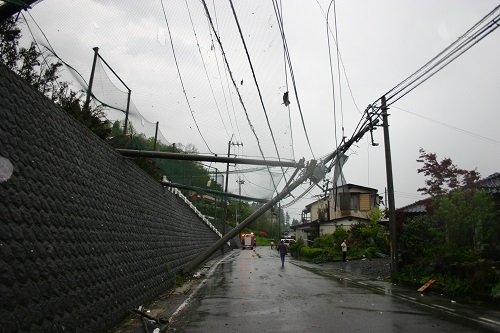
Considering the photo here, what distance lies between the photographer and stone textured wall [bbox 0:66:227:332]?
430cm

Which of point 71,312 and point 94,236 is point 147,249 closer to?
point 94,236

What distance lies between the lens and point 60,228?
5.45 m

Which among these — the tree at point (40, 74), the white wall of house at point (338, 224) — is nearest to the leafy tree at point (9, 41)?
the tree at point (40, 74)

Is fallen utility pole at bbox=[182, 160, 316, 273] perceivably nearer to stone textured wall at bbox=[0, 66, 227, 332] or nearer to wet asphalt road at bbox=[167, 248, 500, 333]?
wet asphalt road at bbox=[167, 248, 500, 333]

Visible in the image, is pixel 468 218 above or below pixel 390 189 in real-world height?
below

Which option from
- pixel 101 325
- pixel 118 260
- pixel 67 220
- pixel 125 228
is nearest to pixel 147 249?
pixel 125 228

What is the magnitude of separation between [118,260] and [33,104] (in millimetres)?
3685

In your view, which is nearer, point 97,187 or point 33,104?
point 33,104

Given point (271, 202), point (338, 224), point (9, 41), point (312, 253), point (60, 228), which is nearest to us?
point (60, 228)

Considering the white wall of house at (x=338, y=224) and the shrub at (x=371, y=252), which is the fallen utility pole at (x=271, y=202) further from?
the white wall of house at (x=338, y=224)

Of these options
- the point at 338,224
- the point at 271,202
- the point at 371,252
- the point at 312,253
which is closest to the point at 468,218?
the point at 271,202

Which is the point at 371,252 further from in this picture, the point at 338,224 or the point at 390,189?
the point at 390,189

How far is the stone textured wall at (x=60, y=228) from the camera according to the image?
14.1ft

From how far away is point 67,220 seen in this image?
574 centimetres
